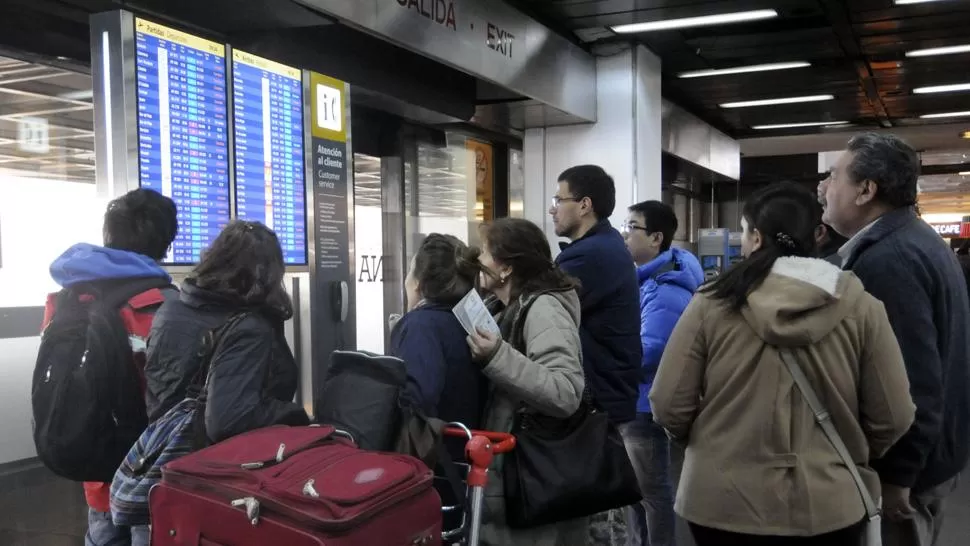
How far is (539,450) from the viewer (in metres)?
2.33

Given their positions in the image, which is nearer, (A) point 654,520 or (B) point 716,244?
(A) point 654,520

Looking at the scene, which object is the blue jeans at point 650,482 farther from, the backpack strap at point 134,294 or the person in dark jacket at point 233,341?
the backpack strap at point 134,294

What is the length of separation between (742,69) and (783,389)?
21.4 feet

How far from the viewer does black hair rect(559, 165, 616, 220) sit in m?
3.21

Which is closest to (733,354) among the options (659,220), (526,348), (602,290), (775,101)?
(526,348)

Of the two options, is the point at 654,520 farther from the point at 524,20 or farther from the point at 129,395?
the point at 524,20

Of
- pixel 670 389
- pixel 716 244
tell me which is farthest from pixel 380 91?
pixel 716 244

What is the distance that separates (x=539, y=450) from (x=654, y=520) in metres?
1.70

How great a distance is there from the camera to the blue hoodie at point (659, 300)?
3811 millimetres

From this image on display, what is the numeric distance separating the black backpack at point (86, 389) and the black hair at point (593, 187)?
1606 millimetres

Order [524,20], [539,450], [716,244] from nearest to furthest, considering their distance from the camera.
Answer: [539,450] < [524,20] < [716,244]

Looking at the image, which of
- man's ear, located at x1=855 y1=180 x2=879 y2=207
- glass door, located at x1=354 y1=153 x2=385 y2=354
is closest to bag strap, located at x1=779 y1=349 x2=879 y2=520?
man's ear, located at x1=855 y1=180 x2=879 y2=207

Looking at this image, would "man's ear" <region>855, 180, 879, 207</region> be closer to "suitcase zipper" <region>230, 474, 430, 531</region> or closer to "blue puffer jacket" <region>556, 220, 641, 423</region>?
"blue puffer jacket" <region>556, 220, 641, 423</region>

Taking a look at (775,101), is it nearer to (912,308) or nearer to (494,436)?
(912,308)
